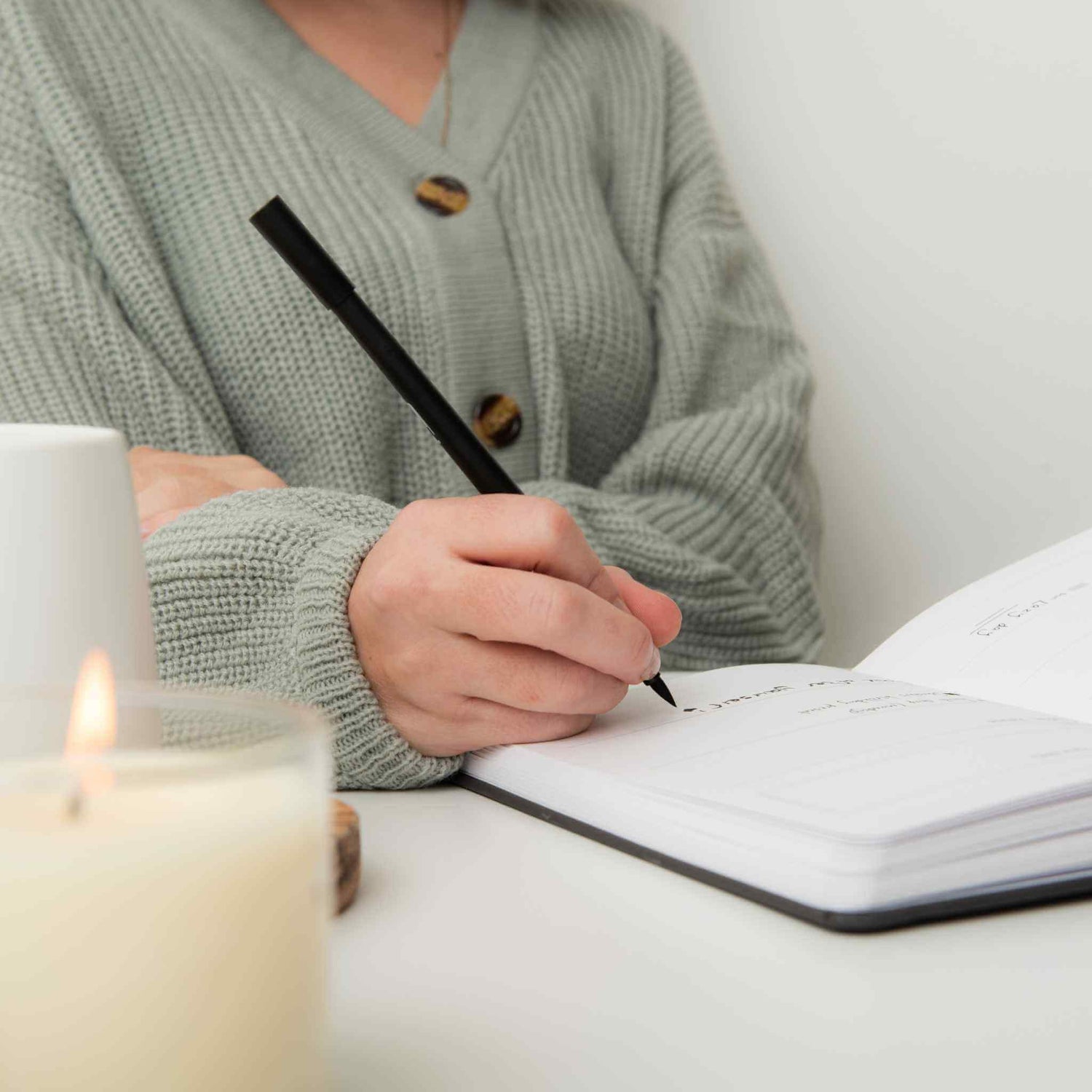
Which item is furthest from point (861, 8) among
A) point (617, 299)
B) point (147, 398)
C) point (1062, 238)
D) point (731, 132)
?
point (147, 398)

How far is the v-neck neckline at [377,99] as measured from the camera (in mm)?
934

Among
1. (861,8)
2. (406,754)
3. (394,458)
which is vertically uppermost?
(861,8)

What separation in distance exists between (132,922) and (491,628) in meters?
0.28

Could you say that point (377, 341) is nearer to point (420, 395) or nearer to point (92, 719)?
point (420, 395)

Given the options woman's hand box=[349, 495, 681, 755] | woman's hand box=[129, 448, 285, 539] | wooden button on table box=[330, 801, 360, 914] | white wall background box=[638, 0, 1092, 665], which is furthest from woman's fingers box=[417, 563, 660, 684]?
white wall background box=[638, 0, 1092, 665]

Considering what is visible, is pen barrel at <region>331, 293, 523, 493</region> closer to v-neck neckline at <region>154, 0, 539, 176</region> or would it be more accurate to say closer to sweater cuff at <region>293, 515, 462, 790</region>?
sweater cuff at <region>293, 515, 462, 790</region>

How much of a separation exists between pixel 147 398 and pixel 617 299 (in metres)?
0.38

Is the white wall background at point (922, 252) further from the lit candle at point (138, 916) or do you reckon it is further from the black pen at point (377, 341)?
the lit candle at point (138, 916)

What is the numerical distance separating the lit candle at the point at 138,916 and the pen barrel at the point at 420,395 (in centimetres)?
35

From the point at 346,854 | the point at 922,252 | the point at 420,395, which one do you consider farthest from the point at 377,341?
the point at 922,252

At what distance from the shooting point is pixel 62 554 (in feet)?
1.10

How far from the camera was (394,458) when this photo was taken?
0.92 metres

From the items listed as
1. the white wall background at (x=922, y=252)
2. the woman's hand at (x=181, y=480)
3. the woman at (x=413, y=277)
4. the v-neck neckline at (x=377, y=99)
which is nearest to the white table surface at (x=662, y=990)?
the woman at (x=413, y=277)

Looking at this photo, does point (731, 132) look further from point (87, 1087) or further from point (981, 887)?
point (87, 1087)
